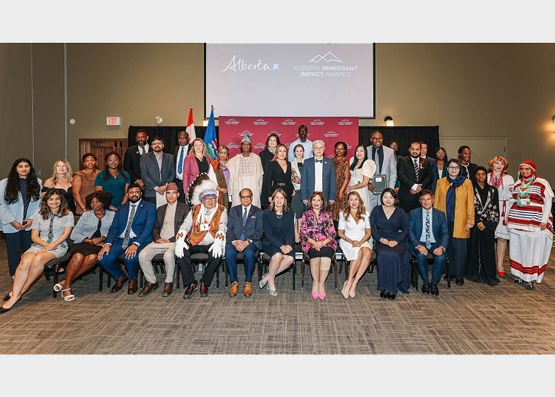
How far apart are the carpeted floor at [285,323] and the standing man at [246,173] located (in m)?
1.63

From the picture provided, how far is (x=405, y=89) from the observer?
33.4 feet

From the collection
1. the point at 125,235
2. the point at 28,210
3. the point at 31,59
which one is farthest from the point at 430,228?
the point at 31,59

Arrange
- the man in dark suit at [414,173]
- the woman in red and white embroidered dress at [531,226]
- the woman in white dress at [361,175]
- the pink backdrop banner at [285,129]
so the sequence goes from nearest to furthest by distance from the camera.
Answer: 1. the woman in red and white embroidered dress at [531,226]
2. the woman in white dress at [361,175]
3. the man in dark suit at [414,173]
4. the pink backdrop banner at [285,129]

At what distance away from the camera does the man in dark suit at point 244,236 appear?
486 centimetres

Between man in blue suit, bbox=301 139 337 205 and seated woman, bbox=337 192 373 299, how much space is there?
582 mm

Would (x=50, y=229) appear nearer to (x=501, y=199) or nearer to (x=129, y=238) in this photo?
(x=129, y=238)

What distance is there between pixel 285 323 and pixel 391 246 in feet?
5.27

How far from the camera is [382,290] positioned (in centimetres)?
474

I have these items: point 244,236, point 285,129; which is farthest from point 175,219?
point 285,129

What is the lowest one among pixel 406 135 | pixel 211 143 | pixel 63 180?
pixel 63 180

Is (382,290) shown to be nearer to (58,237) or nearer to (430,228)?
(430,228)

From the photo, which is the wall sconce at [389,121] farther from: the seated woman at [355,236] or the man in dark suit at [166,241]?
the man in dark suit at [166,241]

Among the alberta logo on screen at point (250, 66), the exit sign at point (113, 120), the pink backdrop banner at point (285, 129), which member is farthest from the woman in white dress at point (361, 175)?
the exit sign at point (113, 120)

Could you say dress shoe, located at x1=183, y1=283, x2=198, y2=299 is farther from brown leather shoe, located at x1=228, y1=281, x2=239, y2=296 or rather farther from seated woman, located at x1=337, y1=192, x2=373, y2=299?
seated woman, located at x1=337, y1=192, x2=373, y2=299
